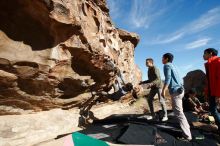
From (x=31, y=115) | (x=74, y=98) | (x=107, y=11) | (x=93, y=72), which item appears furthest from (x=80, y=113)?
(x=107, y=11)

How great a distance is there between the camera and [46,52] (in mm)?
7148

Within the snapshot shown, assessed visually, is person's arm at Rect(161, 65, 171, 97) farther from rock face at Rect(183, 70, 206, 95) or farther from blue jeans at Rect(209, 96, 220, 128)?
rock face at Rect(183, 70, 206, 95)

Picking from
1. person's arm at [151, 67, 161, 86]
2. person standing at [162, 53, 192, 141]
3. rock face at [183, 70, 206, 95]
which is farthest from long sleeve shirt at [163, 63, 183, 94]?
rock face at [183, 70, 206, 95]

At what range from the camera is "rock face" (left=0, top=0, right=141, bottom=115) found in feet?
21.4

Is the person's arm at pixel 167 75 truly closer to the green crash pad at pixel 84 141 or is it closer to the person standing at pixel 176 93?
the person standing at pixel 176 93

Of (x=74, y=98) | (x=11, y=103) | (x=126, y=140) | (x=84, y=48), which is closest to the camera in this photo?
(x=126, y=140)

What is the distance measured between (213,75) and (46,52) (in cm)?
479

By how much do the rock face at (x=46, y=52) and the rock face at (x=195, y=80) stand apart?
17.7m

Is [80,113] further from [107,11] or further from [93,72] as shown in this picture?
[107,11]

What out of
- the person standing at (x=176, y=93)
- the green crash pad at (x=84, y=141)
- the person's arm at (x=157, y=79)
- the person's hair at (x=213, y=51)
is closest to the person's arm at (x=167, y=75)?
the person standing at (x=176, y=93)

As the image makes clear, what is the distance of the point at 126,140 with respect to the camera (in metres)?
6.43

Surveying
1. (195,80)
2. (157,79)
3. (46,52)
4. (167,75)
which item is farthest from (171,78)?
(195,80)

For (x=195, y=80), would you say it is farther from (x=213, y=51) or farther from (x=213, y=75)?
(x=213, y=75)

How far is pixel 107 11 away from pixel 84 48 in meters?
3.46
